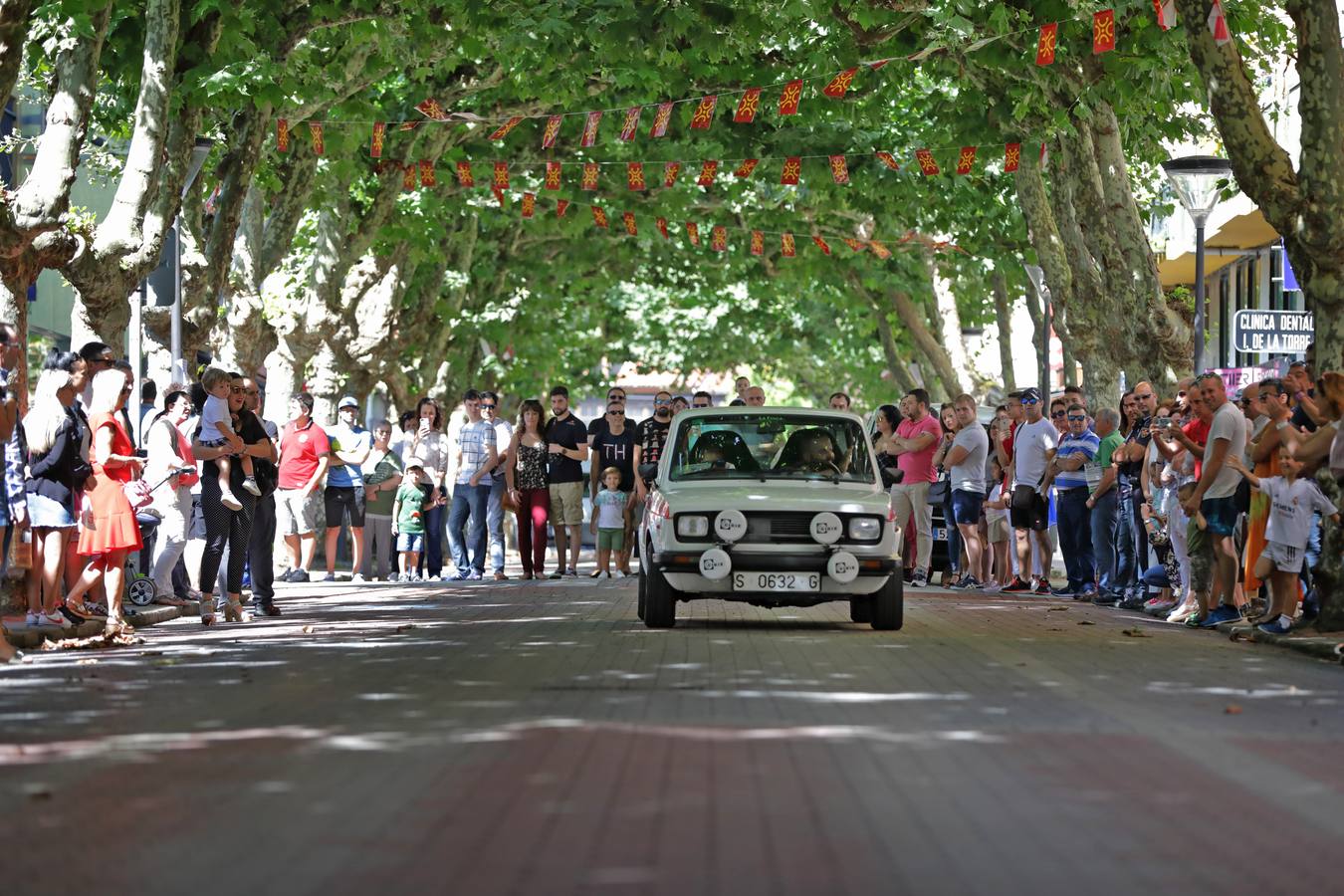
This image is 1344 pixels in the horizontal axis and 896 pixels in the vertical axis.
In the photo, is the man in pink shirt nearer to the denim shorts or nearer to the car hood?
the car hood

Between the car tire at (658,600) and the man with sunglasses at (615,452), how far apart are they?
307 inches

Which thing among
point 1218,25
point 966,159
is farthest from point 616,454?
point 1218,25

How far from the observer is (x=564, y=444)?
24359mm

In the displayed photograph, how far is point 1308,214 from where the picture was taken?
655 inches

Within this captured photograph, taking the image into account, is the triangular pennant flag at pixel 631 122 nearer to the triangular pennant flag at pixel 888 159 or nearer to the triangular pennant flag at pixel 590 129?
the triangular pennant flag at pixel 590 129

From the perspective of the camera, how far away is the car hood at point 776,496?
16.1 m

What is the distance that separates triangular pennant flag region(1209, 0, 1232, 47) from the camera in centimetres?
1681

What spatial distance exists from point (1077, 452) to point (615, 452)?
559cm

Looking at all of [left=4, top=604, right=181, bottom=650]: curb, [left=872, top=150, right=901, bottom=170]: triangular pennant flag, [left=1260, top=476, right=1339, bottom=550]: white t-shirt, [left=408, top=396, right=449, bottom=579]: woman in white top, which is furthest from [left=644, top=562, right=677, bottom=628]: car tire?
[left=872, top=150, right=901, bottom=170]: triangular pennant flag

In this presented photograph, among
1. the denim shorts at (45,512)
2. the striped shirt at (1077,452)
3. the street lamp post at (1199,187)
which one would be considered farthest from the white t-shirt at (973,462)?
the denim shorts at (45,512)

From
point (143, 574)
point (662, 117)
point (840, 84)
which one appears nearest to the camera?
point (143, 574)

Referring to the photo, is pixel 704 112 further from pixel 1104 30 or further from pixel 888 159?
pixel 1104 30

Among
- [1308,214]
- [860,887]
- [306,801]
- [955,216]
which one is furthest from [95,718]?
[955,216]

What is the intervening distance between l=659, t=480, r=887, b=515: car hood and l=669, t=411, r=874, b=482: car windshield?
25 centimetres
